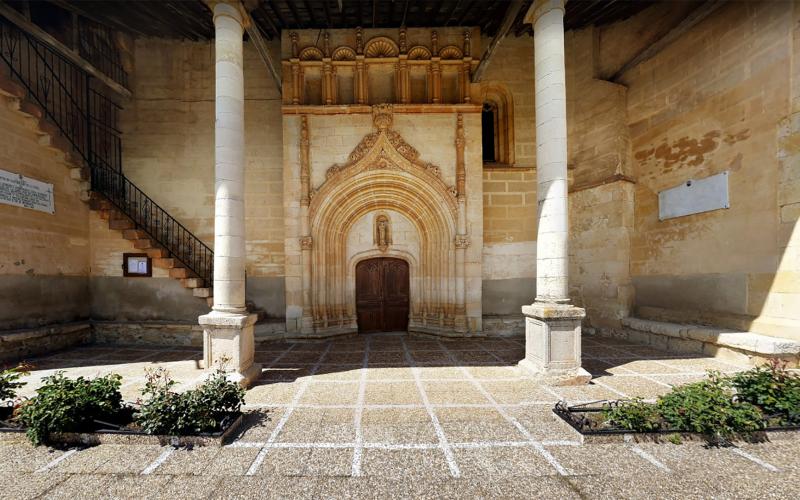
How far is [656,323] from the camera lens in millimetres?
6891

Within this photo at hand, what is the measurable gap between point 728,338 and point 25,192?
44.9 feet

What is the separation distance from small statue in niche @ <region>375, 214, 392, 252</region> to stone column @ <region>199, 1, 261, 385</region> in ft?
12.4

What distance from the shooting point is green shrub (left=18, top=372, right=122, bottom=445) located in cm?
314

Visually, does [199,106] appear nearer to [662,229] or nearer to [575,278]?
[575,278]

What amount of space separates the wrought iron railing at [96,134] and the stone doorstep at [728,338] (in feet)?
33.3

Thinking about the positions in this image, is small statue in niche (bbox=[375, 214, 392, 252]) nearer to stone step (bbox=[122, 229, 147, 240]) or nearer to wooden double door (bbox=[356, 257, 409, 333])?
wooden double door (bbox=[356, 257, 409, 333])

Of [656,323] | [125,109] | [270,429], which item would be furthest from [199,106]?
[656,323]

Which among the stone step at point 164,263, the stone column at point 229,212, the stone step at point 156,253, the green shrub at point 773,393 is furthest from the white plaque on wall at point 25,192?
the green shrub at point 773,393

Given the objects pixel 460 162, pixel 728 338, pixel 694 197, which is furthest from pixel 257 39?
pixel 728 338

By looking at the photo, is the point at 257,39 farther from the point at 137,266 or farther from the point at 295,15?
the point at 137,266

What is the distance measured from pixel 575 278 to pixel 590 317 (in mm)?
1015

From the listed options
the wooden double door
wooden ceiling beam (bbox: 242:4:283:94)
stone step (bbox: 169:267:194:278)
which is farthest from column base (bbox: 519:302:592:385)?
stone step (bbox: 169:267:194:278)

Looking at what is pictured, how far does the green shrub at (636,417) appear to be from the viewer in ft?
10.5

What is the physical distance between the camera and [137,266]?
7.73 m
